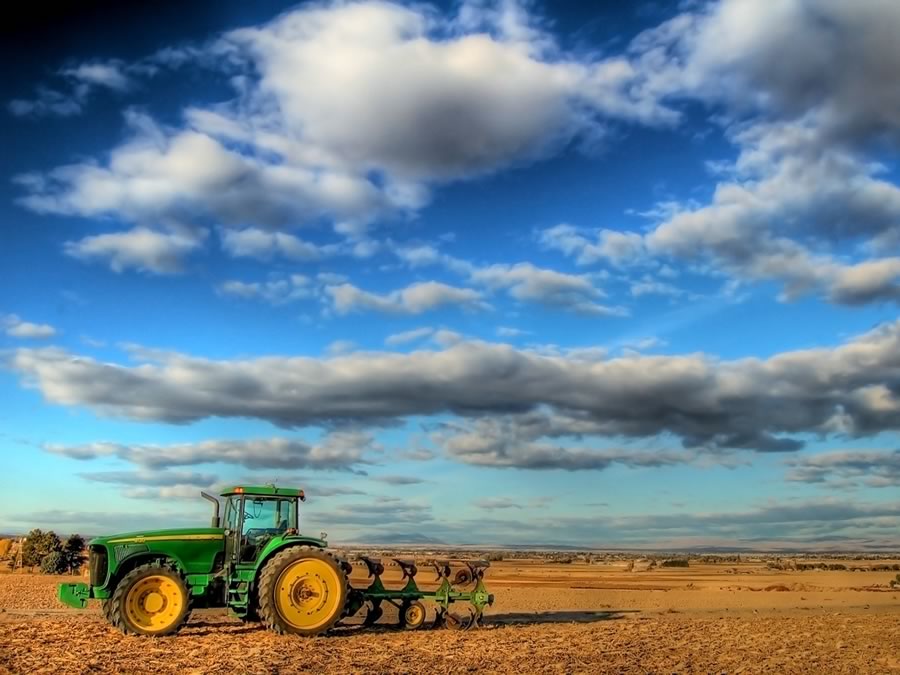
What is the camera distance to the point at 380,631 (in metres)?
17.2

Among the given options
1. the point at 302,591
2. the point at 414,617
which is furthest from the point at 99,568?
the point at 414,617

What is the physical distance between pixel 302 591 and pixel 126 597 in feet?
10.4

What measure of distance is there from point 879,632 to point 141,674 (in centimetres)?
1589

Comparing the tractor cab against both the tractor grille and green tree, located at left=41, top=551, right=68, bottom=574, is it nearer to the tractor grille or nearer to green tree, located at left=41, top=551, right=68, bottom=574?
the tractor grille

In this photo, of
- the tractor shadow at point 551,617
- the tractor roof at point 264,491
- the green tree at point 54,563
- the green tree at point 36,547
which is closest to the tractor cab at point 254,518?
the tractor roof at point 264,491

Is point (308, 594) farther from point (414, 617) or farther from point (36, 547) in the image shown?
point (36, 547)

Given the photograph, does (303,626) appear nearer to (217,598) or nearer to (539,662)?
(217,598)

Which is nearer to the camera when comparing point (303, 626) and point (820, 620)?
point (303, 626)

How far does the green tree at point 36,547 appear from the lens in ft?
132

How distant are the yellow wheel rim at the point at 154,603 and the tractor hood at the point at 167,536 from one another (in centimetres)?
82

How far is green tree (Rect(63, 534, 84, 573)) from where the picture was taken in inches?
1500

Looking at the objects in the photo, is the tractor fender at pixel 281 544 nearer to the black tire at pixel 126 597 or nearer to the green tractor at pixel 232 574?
the green tractor at pixel 232 574

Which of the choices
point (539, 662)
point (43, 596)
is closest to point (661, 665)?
Result: point (539, 662)

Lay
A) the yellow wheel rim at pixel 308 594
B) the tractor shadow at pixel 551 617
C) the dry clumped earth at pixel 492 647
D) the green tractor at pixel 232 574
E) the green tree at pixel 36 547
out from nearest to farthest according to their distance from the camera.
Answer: the dry clumped earth at pixel 492 647 < the green tractor at pixel 232 574 < the yellow wheel rim at pixel 308 594 < the tractor shadow at pixel 551 617 < the green tree at pixel 36 547
